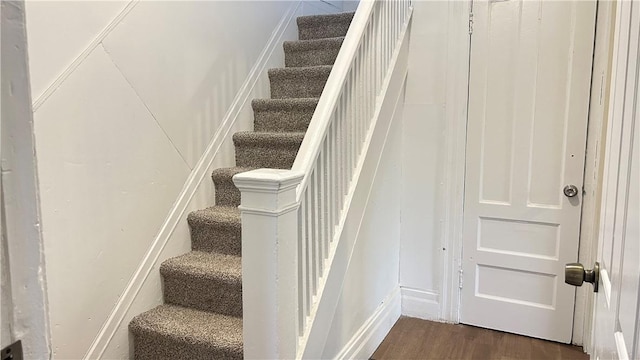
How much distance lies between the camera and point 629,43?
854 millimetres

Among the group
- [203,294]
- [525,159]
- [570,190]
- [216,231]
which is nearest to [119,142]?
[216,231]

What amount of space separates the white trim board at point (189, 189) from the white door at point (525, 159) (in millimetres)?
1370

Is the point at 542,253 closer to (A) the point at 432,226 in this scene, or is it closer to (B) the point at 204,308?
(A) the point at 432,226

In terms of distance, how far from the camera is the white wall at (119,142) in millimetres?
1809

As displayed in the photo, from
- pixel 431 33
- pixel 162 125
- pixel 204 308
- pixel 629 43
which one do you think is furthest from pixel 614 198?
pixel 431 33

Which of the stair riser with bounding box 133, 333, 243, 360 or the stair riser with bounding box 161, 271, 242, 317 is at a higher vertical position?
the stair riser with bounding box 161, 271, 242, 317

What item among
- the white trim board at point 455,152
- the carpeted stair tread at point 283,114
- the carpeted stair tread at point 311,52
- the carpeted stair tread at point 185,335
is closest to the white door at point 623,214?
the carpeted stair tread at point 185,335

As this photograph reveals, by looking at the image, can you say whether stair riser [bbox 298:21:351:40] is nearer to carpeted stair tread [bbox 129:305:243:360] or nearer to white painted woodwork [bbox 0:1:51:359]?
carpeted stair tread [bbox 129:305:243:360]

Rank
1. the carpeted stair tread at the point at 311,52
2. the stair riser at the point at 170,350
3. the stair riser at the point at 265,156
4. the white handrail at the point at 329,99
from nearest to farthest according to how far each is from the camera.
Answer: the white handrail at the point at 329,99 → the stair riser at the point at 170,350 → the stair riser at the point at 265,156 → the carpeted stair tread at the point at 311,52

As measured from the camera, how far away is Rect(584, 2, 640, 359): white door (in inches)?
28.0

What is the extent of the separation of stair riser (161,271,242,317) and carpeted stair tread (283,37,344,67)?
177 cm

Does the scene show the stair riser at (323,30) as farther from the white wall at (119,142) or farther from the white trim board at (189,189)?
the white wall at (119,142)

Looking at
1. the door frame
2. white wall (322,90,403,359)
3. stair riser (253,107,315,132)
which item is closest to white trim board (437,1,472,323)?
the door frame

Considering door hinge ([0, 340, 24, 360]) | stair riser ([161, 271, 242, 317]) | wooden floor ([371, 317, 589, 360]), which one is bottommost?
wooden floor ([371, 317, 589, 360])
